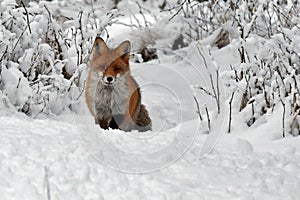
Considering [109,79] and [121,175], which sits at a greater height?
[109,79]

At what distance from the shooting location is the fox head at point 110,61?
5.20 m

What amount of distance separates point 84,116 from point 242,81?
1.58 metres

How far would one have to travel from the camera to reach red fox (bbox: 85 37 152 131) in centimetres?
522

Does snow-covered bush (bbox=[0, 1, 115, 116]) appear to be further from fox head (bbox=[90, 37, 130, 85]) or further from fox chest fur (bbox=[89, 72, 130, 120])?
fox head (bbox=[90, 37, 130, 85])

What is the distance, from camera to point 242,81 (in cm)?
538

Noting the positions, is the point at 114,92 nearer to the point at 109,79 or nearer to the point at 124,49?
the point at 109,79

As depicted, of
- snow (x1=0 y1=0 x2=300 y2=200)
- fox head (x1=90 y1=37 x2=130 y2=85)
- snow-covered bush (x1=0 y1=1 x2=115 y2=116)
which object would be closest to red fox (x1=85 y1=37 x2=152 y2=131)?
fox head (x1=90 y1=37 x2=130 y2=85)

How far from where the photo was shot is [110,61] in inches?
205

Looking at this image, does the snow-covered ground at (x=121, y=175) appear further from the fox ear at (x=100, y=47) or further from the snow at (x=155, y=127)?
the fox ear at (x=100, y=47)

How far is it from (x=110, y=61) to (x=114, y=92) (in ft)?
1.08

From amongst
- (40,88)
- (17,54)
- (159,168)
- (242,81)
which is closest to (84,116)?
(40,88)

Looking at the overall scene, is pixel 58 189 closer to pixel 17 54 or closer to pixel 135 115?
pixel 135 115

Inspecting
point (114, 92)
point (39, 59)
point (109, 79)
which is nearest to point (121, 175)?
point (109, 79)

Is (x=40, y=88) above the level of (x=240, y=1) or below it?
below
